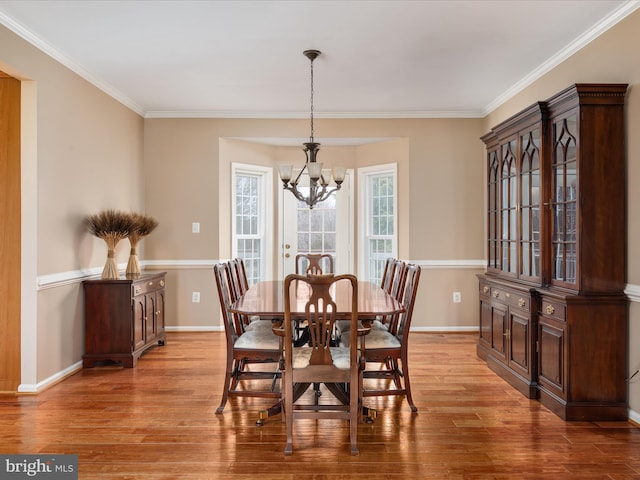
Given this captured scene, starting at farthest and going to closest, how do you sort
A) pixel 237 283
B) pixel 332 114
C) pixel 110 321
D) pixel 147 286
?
1. pixel 332 114
2. pixel 147 286
3. pixel 110 321
4. pixel 237 283

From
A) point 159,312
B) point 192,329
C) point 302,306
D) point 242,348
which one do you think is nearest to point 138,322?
point 159,312

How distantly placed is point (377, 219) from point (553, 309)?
10.8ft

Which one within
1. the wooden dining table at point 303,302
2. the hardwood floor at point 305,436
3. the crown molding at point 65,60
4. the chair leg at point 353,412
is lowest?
the hardwood floor at point 305,436

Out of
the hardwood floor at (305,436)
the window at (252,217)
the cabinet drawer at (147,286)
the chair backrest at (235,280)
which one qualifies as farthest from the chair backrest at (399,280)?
the window at (252,217)

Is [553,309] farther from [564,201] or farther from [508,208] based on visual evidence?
[508,208]

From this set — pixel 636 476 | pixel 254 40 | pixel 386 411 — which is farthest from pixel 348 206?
pixel 636 476

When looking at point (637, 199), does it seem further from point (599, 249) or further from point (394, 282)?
point (394, 282)

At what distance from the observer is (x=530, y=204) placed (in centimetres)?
364

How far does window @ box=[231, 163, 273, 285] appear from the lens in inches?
242

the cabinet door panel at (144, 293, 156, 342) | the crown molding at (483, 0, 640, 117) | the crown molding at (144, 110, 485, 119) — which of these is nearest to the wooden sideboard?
the cabinet door panel at (144, 293, 156, 342)

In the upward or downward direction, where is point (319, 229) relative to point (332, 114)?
downward

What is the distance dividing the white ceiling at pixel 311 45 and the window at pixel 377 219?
46.8 inches

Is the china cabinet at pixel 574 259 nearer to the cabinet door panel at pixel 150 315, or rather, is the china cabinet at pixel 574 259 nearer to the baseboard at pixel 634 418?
the baseboard at pixel 634 418

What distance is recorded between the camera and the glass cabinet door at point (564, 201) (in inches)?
125
